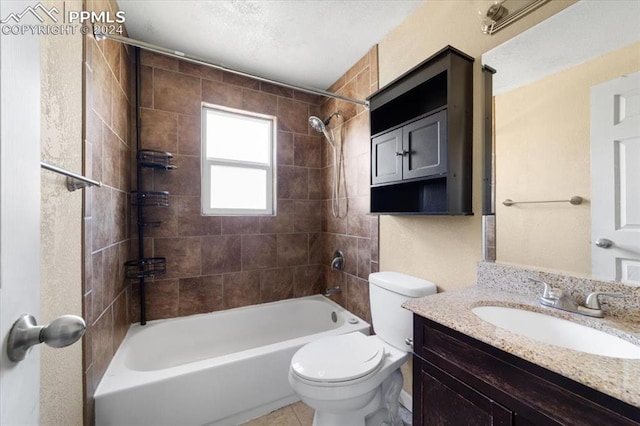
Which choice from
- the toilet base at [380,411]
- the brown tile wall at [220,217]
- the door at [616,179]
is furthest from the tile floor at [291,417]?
the door at [616,179]

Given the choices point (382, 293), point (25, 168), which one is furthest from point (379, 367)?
point (25, 168)

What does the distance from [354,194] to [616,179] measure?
1.45 meters

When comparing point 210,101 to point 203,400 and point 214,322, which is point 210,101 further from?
point 203,400

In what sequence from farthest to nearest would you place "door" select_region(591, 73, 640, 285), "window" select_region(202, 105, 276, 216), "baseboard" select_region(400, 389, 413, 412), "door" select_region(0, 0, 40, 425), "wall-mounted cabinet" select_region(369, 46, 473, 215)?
"window" select_region(202, 105, 276, 216)
"baseboard" select_region(400, 389, 413, 412)
"wall-mounted cabinet" select_region(369, 46, 473, 215)
"door" select_region(591, 73, 640, 285)
"door" select_region(0, 0, 40, 425)

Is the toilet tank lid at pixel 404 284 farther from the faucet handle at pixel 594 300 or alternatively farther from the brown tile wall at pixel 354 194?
the faucet handle at pixel 594 300

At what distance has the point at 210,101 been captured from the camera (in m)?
2.15

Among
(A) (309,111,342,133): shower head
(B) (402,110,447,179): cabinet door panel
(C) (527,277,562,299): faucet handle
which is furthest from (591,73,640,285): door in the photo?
(A) (309,111,342,133): shower head

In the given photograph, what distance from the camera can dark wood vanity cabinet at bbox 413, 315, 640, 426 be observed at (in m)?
0.58

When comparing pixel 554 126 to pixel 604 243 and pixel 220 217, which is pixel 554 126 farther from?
pixel 220 217

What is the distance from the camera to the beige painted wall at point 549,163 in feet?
3.14

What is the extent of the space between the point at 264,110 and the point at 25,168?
2.13 meters

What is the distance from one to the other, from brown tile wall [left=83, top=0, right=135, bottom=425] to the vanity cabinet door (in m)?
1.37

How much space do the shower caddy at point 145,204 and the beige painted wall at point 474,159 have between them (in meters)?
1.63

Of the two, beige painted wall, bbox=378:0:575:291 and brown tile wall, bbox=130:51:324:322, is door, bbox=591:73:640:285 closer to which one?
beige painted wall, bbox=378:0:575:291
